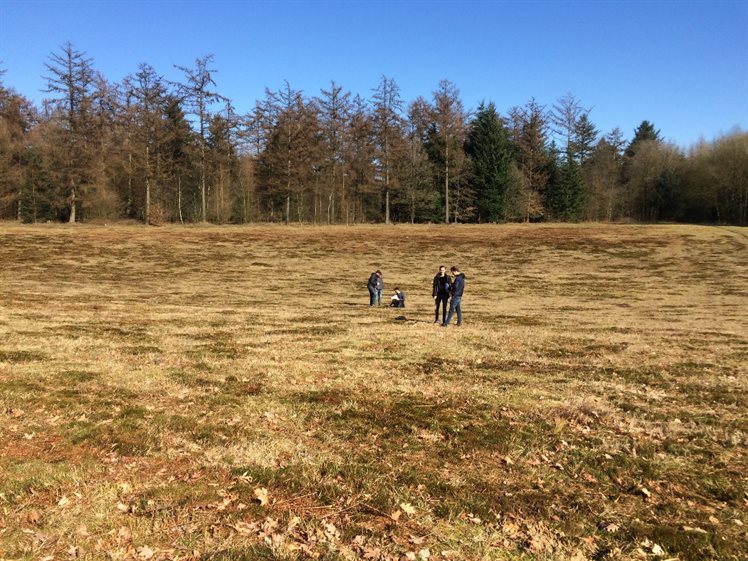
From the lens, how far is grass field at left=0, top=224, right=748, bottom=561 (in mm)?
4266

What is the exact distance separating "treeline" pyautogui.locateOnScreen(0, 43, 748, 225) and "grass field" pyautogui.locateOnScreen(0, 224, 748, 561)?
38580 millimetres

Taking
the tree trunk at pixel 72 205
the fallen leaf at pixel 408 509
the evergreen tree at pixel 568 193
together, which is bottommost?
the fallen leaf at pixel 408 509

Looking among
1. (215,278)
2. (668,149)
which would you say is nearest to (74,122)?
(215,278)

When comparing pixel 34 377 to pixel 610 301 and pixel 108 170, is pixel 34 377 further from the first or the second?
pixel 108 170

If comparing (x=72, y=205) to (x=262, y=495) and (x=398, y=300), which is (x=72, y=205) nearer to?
(x=398, y=300)

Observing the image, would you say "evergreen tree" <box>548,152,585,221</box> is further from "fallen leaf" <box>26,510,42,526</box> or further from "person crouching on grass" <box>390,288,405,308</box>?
"fallen leaf" <box>26,510,42,526</box>

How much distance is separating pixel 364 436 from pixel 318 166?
2141 inches

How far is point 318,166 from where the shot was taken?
58.1 m

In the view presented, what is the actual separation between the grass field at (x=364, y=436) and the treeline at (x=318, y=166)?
38580 millimetres

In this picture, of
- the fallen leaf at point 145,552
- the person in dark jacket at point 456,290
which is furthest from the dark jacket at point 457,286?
the fallen leaf at point 145,552

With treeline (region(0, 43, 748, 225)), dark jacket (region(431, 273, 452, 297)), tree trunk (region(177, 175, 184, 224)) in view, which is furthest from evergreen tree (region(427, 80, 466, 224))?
dark jacket (region(431, 273, 452, 297))

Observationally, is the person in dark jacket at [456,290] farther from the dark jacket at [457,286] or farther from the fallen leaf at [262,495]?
the fallen leaf at [262,495]

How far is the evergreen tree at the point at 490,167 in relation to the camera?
6284 cm

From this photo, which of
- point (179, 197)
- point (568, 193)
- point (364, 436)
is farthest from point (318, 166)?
point (364, 436)
